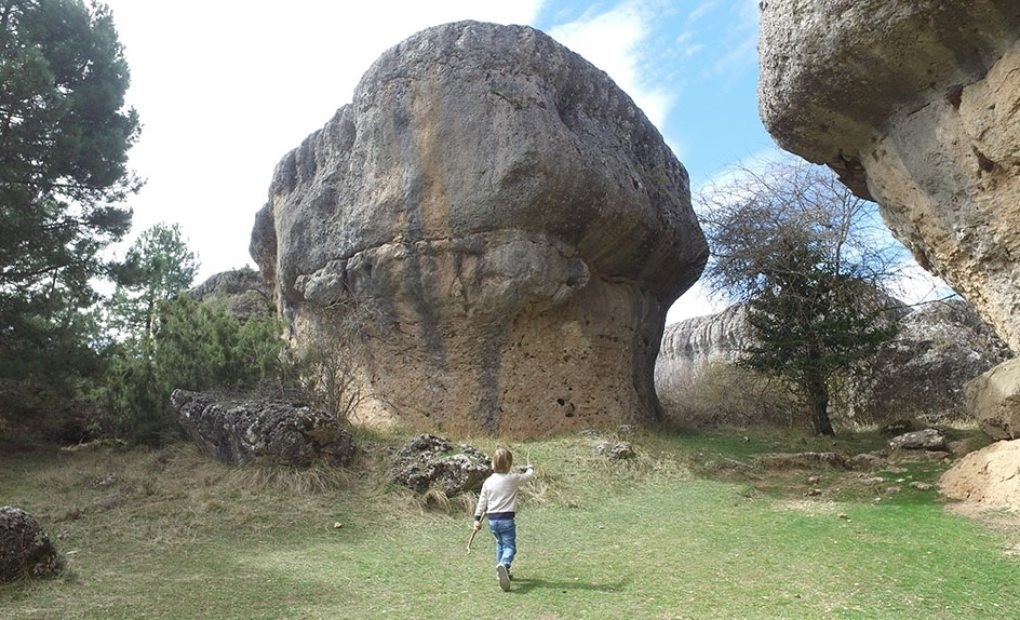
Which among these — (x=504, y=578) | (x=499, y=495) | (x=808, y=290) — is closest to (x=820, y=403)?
(x=808, y=290)

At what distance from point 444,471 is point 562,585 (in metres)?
3.55

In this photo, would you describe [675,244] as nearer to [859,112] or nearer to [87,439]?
[859,112]

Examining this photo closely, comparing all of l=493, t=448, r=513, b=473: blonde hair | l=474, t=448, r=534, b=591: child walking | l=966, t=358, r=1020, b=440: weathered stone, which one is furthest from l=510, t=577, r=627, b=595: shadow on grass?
l=966, t=358, r=1020, b=440: weathered stone

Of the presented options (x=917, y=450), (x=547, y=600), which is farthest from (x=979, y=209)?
(x=547, y=600)

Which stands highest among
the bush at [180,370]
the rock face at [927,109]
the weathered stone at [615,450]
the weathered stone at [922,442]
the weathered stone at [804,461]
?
the rock face at [927,109]

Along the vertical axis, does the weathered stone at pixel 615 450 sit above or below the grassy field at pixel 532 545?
above

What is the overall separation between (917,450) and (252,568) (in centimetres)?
932

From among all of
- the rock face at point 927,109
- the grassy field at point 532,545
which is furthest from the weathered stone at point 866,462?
the rock face at point 927,109

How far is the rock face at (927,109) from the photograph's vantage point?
23.8 feet

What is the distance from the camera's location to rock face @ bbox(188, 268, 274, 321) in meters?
18.1

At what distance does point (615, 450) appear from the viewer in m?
10.4

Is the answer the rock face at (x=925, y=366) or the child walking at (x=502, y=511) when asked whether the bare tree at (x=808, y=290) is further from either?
the child walking at (x=502, y=511)

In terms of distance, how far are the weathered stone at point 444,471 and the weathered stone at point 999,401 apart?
5.98 metres

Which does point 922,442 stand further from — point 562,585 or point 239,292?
point 239,292
